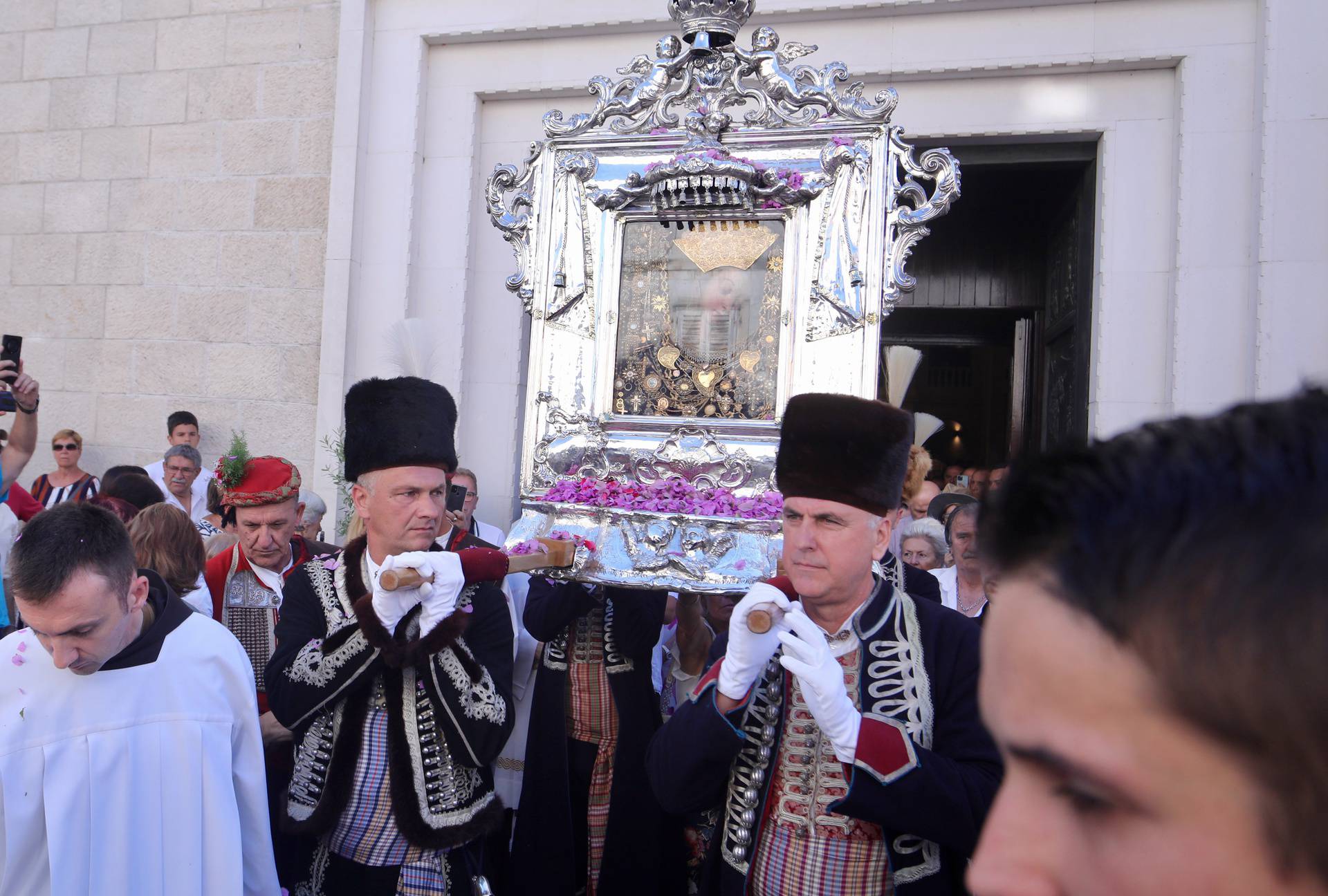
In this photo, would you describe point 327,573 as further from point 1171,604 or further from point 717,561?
A: point 1171,604

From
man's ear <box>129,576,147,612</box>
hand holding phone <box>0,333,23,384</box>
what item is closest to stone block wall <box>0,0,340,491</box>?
hand holding phone <box>0,333,23,384</box>

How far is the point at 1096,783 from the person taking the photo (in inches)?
25.9

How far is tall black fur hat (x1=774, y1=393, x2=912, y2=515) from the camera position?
100 inches

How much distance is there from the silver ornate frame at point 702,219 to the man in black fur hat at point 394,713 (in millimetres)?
434

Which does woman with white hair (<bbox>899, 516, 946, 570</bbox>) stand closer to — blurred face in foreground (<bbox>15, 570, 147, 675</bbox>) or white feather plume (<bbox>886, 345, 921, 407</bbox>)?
white feather plume (<bbox>886, 345, 921, 407</bbox>)

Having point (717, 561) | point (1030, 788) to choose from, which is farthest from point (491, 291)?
point (1030, 788)

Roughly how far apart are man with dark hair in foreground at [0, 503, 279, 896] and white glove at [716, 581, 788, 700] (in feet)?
4.57

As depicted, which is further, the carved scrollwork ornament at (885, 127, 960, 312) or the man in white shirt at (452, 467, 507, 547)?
the man in white shirt at (452, 467, 507, 547)

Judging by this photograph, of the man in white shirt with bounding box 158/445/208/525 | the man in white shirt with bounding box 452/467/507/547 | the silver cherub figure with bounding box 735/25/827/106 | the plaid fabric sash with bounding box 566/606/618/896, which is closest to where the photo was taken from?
the silver cherub figure with bounding box 735/25/827/106

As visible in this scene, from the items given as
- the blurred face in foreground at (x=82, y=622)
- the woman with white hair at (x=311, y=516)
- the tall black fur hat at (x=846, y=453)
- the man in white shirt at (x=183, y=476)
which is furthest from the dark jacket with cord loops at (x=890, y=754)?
the man in white shirt at (x=183, y=476)

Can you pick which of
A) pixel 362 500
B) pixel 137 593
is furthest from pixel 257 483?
pixel 137 593

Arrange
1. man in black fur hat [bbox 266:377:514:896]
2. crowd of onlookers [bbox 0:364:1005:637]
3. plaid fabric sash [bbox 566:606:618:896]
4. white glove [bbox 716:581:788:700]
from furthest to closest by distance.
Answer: plaid fabric sash [bbox 566:606:618:896] → crowd of onlookers [bbox 0:364:1005:637] → man in black fur hat [bbox 266:377:514:896] → white glove [bbox 716:581:788:700]

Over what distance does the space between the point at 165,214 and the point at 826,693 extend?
26.3ft

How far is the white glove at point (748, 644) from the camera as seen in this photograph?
2252mm
